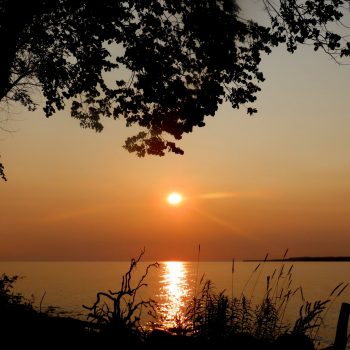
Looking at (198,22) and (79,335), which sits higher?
(198,22)

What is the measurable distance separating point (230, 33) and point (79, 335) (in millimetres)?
7982

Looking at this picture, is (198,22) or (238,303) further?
(238,303)

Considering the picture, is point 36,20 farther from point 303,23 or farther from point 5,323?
point 5,323

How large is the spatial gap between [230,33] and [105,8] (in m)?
3.12

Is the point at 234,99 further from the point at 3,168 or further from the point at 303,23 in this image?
the point at 3,168

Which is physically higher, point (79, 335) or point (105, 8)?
point (105, 8)

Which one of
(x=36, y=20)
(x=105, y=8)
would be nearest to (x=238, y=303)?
(x=105, y=8)

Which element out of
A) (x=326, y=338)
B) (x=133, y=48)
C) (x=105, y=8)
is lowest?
(x=326, y=338)

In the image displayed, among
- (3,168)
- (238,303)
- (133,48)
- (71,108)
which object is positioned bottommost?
(238,303)

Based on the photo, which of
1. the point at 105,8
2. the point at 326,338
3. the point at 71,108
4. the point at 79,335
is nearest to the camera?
the point at 79,335

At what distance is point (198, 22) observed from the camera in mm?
10719

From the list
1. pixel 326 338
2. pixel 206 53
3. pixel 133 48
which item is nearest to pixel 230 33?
pixel 206 53

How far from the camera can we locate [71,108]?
13734mm

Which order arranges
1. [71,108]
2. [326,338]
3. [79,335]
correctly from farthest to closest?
[326,338], [71,108], [79,335]
